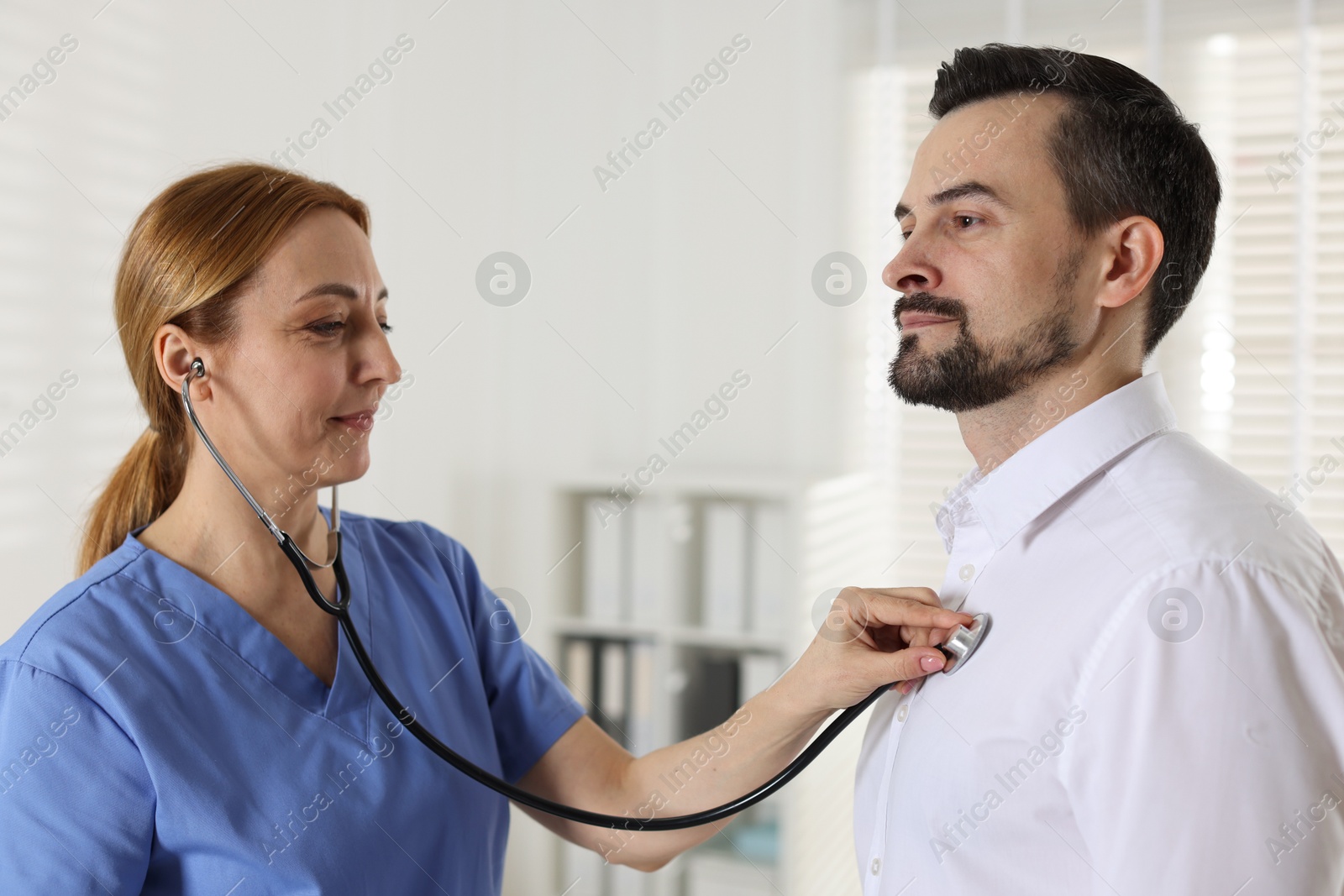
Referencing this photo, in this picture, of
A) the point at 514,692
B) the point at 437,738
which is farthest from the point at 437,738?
the point at 514,692

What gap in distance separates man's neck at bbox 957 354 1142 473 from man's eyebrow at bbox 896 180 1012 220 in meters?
0.19

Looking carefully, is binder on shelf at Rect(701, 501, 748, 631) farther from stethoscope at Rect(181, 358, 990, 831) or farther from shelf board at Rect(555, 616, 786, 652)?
stethoscope at Rect(181, 358, 990, 831)

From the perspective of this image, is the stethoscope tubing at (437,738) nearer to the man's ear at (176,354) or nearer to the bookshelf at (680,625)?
the man's ear at (176,354)

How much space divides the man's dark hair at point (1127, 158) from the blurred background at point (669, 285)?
4.71ft

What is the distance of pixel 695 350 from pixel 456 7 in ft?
4.13

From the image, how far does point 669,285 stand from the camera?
2.91 metres

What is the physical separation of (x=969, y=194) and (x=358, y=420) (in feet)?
2.52

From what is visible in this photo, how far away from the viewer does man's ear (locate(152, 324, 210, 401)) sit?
111cm

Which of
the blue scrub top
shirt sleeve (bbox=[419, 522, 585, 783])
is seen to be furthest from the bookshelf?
the blue scrub top

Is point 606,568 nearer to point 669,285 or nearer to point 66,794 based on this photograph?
point 669,285

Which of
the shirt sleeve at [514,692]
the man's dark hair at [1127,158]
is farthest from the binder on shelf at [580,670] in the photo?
the man's dark hair at [1127,158]

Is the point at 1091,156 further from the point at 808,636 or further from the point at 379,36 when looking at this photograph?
the point at 379,36

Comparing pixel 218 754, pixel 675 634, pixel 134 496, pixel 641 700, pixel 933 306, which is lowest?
pixel 641 700

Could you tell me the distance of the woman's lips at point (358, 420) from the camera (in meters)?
1.17
